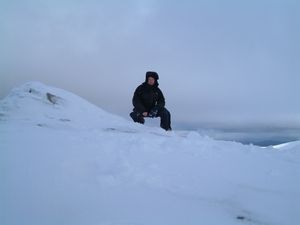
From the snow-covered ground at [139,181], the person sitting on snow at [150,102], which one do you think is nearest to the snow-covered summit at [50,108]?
the person sitting on snow at [150,102]

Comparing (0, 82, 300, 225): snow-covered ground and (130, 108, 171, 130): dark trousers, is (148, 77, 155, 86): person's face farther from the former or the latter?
(0, 82, 300, 225): snow-covered ground

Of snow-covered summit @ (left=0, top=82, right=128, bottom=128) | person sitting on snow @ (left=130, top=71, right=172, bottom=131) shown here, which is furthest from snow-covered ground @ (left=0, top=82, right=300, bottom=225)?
person sitting on snow @ (left=130, top=71, right=172, bottom=131)

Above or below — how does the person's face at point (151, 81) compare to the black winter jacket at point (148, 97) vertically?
above

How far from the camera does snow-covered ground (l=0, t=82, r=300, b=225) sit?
3051 millimetres

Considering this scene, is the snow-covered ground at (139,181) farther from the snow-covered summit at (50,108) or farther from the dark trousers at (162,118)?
the dark trousers at (162,118)

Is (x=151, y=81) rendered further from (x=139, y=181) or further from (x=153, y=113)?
(x=139, y=181)

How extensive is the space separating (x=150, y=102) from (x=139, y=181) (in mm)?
6981

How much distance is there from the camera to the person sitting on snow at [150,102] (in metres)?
10.2

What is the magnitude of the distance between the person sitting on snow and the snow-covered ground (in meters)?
4.10

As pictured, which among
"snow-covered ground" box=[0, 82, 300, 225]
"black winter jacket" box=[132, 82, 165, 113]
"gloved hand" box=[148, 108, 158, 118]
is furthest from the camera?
"black winter jacket" box=[132, 82, 165, 113]

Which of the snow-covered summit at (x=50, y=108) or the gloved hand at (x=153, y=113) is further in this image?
the gloved hand at (x=153, y=113)

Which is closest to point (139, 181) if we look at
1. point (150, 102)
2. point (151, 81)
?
point (150, 102)

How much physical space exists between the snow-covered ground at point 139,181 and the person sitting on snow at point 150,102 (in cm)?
410

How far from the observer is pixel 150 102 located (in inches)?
423
